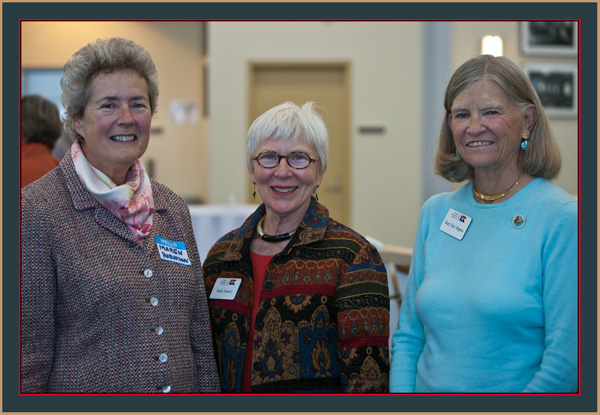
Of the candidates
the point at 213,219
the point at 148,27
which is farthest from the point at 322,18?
the point at 148,27

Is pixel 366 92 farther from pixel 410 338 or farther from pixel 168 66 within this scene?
pixel 410 338

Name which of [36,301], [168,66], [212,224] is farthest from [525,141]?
[168,66]

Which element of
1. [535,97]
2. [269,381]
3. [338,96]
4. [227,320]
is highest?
[338,96]

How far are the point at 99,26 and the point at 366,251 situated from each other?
28.9ft

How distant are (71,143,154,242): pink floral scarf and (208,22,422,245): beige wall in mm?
6123

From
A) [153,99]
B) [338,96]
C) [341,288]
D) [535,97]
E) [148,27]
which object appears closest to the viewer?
[535,97]

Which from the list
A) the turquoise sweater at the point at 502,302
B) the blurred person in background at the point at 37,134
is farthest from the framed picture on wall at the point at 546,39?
the turquoise sweater at the point at 502,302

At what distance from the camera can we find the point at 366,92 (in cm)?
789

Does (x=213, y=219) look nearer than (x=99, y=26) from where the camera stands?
Yes

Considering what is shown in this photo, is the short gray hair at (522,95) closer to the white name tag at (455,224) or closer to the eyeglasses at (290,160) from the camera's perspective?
the white name tag at (455,224)

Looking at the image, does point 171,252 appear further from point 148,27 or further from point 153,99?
point 148,27

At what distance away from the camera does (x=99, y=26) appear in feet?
30.7

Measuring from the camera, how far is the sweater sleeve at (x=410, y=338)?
5.68 feet

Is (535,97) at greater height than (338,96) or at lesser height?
lesser
